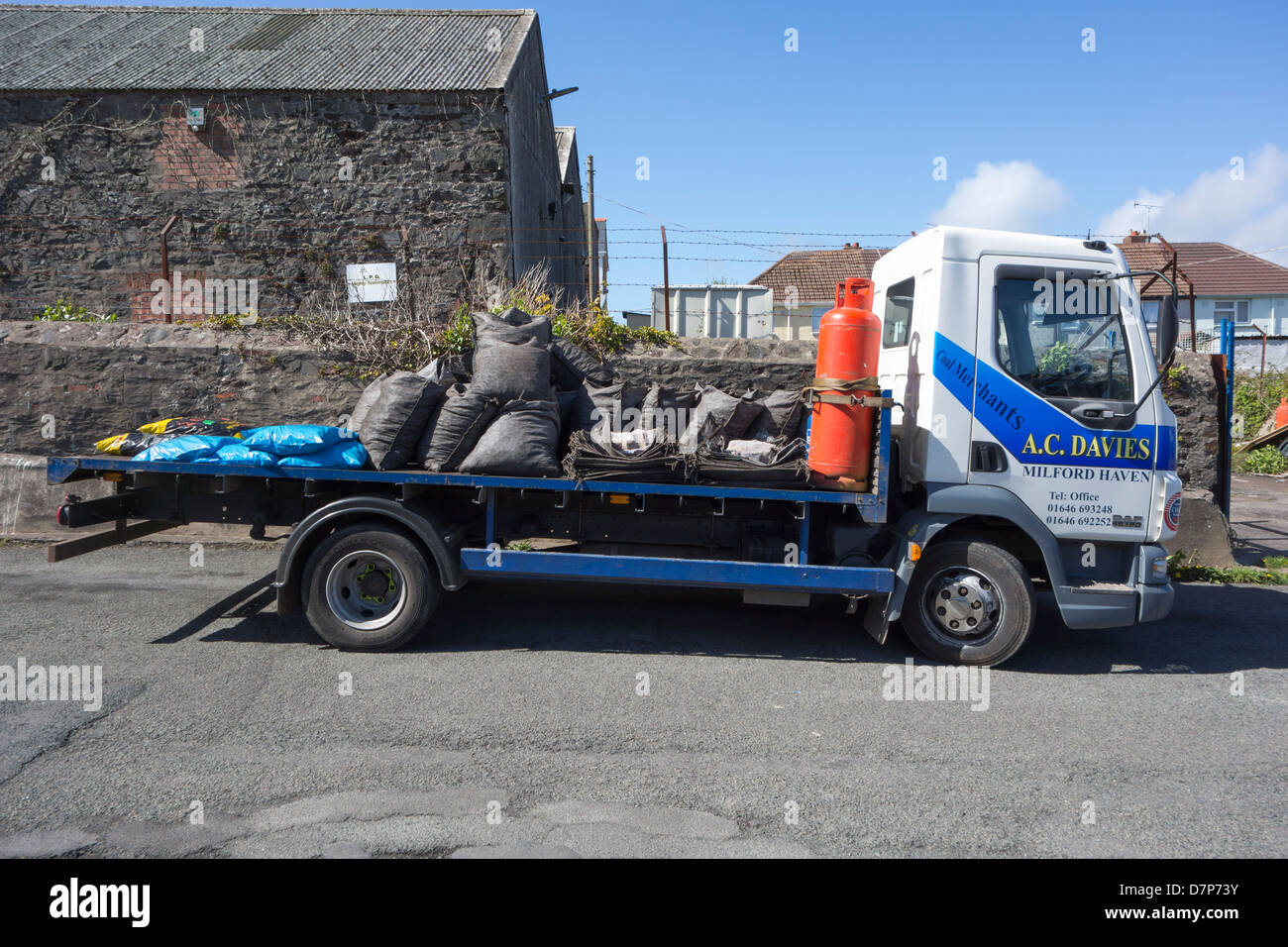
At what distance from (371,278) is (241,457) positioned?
9108 mm

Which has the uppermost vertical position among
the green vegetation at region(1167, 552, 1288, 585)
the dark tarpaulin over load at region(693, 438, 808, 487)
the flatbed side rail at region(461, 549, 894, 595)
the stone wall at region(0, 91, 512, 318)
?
the stone wall at region(0, 91, 512, 318)

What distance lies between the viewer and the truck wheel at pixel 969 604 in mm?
5305

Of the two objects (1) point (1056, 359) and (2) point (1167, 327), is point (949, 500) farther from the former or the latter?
(2) point (1167, 327)

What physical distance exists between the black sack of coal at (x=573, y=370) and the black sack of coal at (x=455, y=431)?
3.45 feet

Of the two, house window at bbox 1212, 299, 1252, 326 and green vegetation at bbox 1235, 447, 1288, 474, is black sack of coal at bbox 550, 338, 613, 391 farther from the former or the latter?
house window at bbox 1212, 299, 1252, 326

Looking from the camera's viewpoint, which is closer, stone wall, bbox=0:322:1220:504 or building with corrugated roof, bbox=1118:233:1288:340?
stone wall, bbox=0:322:1220:504

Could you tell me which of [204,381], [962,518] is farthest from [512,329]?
[204,381]

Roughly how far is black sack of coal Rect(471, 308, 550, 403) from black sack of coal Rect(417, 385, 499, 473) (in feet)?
0.41

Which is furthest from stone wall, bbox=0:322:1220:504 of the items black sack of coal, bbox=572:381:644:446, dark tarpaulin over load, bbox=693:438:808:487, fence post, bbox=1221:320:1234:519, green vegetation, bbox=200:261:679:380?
dark tarpaulin over load, bbox=693:438:808:487

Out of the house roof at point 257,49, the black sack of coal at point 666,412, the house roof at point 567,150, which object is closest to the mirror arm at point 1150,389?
the black sack of coal at point 666,412

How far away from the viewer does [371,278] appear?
13828mm

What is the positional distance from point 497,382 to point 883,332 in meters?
2.87

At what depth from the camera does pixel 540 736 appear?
4223mm

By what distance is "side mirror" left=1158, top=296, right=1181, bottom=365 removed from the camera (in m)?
4.80
